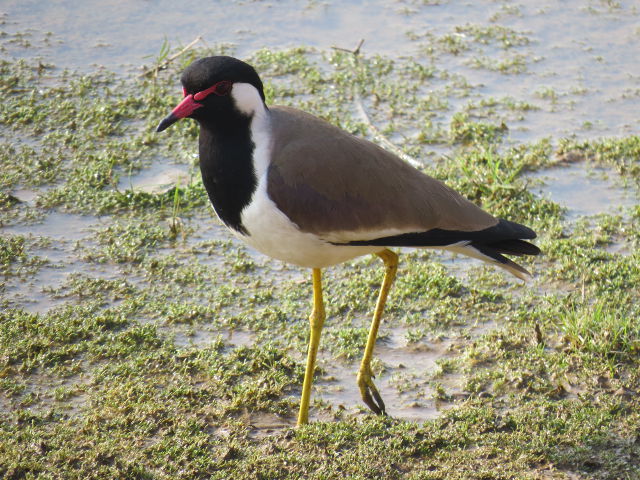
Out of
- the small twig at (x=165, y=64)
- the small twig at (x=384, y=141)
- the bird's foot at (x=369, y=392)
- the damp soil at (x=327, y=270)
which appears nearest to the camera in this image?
the damp soil at (x=327, y=270)

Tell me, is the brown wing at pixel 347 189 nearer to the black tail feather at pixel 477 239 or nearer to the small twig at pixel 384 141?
the black tail feather at pixel 477 239

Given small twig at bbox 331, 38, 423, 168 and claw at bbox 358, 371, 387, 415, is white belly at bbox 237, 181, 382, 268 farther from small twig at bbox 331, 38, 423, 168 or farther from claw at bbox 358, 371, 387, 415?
small twig at bbox 331, 38, 423, 168

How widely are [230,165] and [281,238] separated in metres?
0.34

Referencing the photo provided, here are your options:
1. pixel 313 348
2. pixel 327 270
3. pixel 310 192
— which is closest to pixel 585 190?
pixel 327 270

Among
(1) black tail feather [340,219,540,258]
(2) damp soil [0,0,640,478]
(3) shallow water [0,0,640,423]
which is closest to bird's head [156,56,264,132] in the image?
(1) black tail feather [340,219,540,258]

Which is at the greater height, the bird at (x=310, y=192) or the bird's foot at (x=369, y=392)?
the bird at (x=310, y=192)

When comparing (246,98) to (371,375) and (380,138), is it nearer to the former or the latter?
(371,375)

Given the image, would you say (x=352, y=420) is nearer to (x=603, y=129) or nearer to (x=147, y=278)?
(x=147, y=278)

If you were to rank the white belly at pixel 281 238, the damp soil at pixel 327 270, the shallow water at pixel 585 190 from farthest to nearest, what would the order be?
the shallow water at pixel 585 190 < the damp soil at pixel 327 270 < the white belly at pixel 281 238

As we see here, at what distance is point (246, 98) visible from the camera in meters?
3.85

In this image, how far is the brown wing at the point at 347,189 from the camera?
3.84m

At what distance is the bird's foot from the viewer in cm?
420

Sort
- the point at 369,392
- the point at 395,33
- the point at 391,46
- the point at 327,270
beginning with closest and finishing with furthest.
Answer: the point at 369,392 < the point at 327,270 < the point at 391,46 < the point at 395,33

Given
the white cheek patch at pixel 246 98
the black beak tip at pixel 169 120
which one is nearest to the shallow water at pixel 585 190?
the white cheek patch at pixel 246 98
